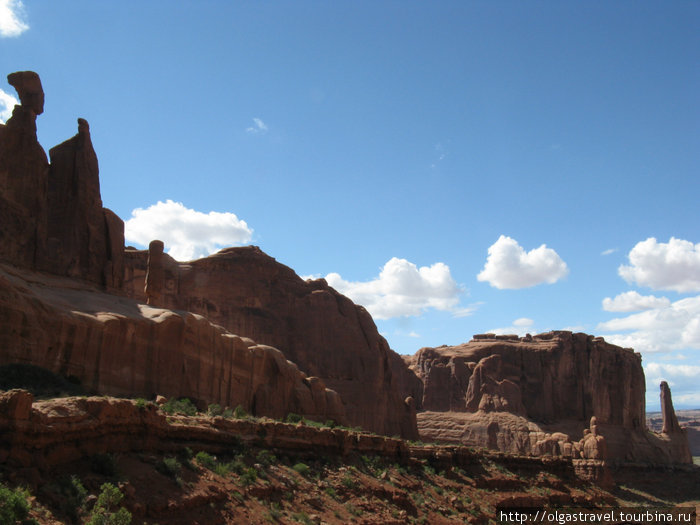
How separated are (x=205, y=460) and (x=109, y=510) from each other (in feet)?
18.2

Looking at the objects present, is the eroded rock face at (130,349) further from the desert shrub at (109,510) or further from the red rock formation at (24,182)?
the desert shrub at (109,510)

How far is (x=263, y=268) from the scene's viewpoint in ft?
209

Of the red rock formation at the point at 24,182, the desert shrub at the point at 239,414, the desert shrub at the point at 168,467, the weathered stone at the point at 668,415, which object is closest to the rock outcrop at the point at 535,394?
the weathered stone at the point at 668,415

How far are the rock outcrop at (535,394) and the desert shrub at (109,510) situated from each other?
261 ft

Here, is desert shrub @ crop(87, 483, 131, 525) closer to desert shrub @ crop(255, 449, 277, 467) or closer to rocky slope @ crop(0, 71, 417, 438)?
desert shrub @ crop(255, 449, 277, 467)

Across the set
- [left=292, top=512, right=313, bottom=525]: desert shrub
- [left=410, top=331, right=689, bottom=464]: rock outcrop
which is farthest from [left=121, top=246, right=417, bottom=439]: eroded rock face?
[left=292, top=512, right=313, bottom=525]: desert shrub

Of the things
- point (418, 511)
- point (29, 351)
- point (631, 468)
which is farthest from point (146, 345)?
point (631, 468)

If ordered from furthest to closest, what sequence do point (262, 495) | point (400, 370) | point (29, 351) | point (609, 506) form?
1. point (400, 370)
2. point (609, 506)
3. point (29, 351)
4. point (262, 495)

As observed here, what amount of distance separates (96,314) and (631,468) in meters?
78.2

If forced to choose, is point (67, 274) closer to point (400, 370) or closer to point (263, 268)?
point (263, 268)

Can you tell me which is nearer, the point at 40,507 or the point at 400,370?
the point at 40,507

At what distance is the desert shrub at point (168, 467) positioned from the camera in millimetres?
17031

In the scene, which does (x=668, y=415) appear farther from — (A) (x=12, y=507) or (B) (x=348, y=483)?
(A) (x=12, y=507)

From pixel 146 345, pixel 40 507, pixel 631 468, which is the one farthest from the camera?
pixel 631 468
